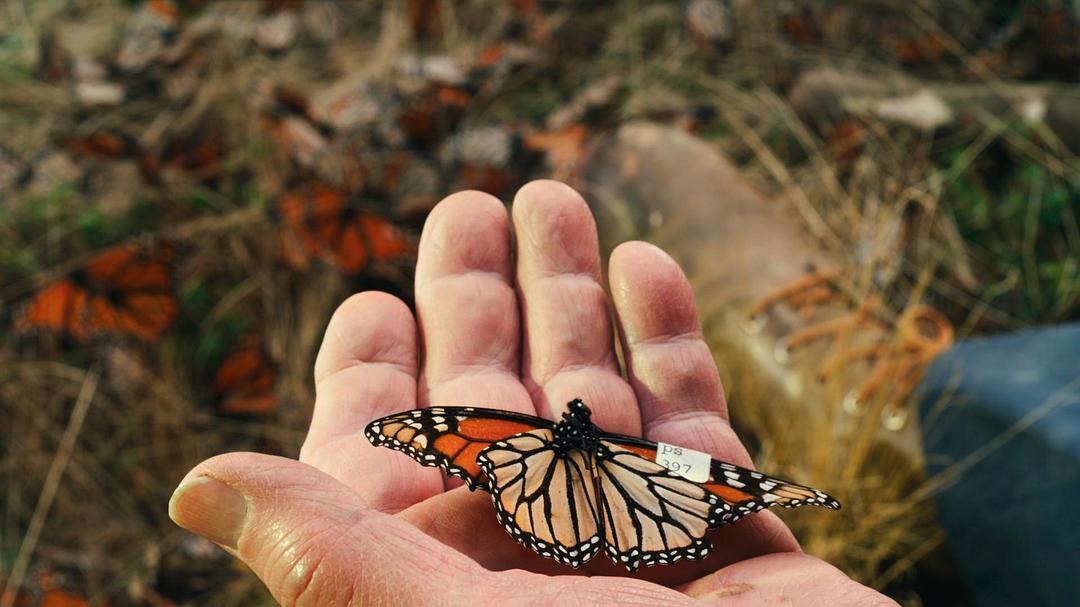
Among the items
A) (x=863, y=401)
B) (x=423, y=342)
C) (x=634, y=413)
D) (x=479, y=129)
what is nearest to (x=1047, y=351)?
(x=863, y=401)

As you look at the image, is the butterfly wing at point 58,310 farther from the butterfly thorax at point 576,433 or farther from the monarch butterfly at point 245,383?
the butterfly thorax at point 576,433

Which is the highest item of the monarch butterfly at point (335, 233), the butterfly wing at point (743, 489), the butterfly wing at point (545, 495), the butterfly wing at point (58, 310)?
the monarch butterfly at point (335, 233)

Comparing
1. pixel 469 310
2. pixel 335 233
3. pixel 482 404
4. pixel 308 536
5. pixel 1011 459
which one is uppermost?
pixel 335 233

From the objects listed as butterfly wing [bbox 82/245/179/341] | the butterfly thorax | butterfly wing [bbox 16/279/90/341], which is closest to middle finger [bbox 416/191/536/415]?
the butterfly thorax

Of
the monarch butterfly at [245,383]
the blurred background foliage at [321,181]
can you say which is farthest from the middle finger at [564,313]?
the monarch butterfly at [245,383]

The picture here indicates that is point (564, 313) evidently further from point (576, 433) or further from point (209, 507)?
point (209, 507)

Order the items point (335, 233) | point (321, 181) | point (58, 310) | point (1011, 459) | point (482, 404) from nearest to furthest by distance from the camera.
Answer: point (482, 404) < point (1011, 459) < point (58, 310) < point (335, 233) < point (321, 181)

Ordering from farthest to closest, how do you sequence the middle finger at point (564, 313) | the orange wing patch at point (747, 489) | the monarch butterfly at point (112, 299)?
the monarch butterfly at point (112, 299)
the middle finger at point (564, 313)
the orange wing patch at point (747, 489)

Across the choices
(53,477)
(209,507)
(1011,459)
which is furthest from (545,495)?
(53,477)
